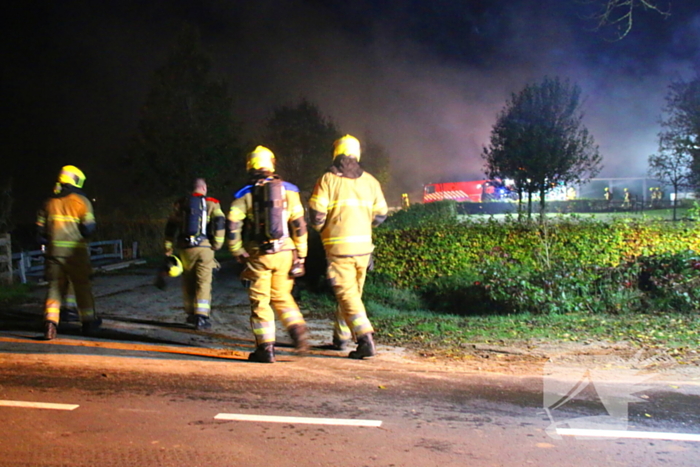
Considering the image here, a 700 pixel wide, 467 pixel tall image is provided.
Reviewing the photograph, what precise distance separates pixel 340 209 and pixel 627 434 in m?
3.17

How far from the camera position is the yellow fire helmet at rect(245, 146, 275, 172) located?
246 inches

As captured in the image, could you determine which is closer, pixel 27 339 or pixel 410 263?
pixel 27 339

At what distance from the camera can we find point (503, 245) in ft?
33.8

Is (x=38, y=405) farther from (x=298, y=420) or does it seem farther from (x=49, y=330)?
(x=49, y=330)

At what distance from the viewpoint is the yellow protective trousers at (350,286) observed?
6215 mm

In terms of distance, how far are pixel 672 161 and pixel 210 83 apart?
1857 centimetres

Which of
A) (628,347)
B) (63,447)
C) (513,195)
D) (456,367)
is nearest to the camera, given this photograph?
(63,447)

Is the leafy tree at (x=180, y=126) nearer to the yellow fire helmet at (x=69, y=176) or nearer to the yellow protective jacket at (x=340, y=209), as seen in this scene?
the yellow fire helmet at (x=69, y=176)

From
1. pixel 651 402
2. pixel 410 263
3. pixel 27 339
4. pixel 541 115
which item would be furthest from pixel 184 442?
pixel 541 115

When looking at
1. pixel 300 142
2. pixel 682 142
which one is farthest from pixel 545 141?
pixel 300 142

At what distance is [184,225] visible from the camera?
792cm

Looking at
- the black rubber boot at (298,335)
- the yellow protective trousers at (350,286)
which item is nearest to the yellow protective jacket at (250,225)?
the yellow protective trousers at (350,286)

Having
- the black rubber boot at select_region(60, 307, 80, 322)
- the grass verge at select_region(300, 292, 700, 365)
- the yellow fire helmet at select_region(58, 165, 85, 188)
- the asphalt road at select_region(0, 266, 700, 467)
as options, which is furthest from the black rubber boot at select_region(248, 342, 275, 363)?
the yellow fire helmet at select_region(58, 165, 85, 188)

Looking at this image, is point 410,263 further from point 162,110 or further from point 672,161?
point 672,161
